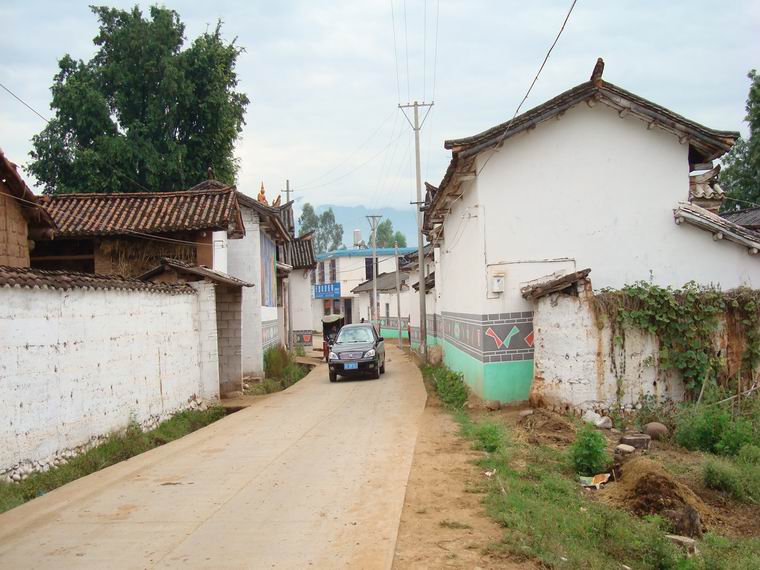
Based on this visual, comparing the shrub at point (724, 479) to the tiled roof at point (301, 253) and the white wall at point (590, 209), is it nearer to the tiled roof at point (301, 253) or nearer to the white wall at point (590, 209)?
the white wall at point (590, 209)

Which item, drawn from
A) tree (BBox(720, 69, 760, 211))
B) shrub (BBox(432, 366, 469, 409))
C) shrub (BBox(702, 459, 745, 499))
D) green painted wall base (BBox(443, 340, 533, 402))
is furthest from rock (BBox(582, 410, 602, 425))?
tree (BBox(720, 69, 760, 211))

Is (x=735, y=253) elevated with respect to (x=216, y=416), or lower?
elevated

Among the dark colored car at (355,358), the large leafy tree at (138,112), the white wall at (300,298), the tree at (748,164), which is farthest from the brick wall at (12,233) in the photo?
the tree at (748,164)

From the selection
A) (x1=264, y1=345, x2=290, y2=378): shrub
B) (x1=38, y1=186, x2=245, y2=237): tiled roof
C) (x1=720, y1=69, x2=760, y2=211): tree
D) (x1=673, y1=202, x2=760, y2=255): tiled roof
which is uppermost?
(x1=720, y1=69, x2=760, y2=211): tree

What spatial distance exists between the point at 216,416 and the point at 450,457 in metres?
7.40

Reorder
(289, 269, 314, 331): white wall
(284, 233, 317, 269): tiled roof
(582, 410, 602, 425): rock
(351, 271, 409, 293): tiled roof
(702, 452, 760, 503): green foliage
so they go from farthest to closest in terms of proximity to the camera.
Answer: (351, 271, 409, 293): tiled roof → (289, 269, 314, 331): white wall → (284, 233, 317, 269): tiled roof → (582, 410, 602, 425): rock → (702, 452, 760, 503): green foliage

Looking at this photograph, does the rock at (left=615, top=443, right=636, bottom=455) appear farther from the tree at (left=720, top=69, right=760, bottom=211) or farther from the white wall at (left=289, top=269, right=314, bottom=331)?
the white wall at (left=289, top=269, right=314, bottom=331)

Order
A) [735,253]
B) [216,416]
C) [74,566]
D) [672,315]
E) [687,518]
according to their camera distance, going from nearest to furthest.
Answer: [74,566] → [687,518] → [672,315] → [735,253] → [216,416]

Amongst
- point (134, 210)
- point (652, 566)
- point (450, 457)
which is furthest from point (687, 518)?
point (134, 210)

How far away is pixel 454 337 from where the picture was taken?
19.4 meters

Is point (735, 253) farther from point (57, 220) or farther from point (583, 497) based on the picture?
point (57, 220)

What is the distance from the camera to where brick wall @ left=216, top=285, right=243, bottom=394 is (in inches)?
720

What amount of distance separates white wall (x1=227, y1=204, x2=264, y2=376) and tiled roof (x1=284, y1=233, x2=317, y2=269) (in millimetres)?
14717

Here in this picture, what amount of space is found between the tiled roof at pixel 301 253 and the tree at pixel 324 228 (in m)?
71.9
